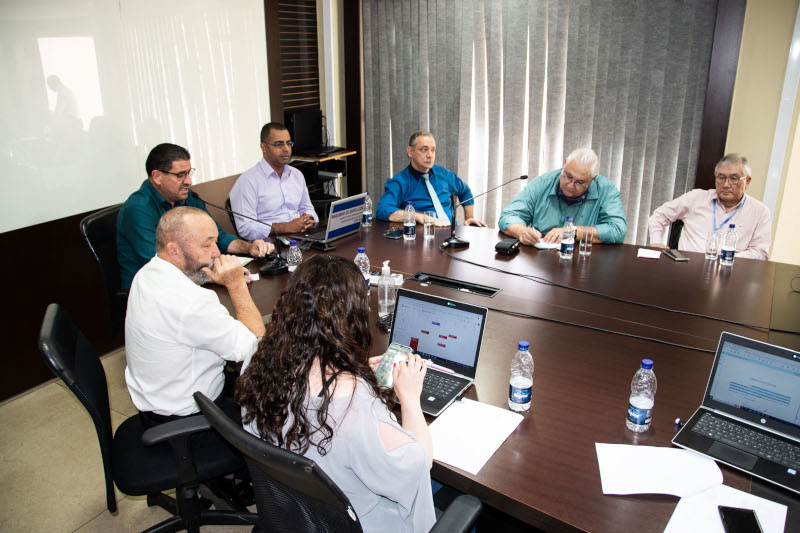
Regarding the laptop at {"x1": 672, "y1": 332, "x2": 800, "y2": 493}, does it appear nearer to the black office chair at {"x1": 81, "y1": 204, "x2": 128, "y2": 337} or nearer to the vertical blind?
the black office chair at {"x1": 81, "y1": 204, "x2": 128, "y2": 337}

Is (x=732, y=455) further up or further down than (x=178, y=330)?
further down

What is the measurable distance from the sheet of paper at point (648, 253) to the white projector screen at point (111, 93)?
3.12m

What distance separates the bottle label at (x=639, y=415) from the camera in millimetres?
1574

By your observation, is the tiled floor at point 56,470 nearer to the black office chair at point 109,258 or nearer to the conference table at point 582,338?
the black office chair at point 109,258

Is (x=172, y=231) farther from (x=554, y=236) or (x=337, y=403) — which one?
(x=554, y=236)

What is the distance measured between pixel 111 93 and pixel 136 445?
98.0 inches

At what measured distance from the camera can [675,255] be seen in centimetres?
305

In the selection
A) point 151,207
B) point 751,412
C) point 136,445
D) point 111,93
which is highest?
point 111,93

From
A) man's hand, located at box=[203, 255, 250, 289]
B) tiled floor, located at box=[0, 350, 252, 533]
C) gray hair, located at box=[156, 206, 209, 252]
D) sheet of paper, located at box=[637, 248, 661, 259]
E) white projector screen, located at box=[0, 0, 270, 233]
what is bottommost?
tiled floor, located at box=[0, 350, 252, 533]


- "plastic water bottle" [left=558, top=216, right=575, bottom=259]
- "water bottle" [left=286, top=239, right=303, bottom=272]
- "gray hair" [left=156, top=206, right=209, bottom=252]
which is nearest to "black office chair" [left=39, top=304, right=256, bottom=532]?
"gray hair" [left=156, top=206, right=209, bottom=252]

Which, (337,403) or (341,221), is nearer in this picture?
(337,403)

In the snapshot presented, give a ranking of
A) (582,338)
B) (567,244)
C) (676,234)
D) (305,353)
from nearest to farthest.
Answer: (305,353) → (582,338) → (567,244) → (676,234)

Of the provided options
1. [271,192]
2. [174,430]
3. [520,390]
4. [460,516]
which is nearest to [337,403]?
[460,516]

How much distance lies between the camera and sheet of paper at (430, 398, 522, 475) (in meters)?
1.50
